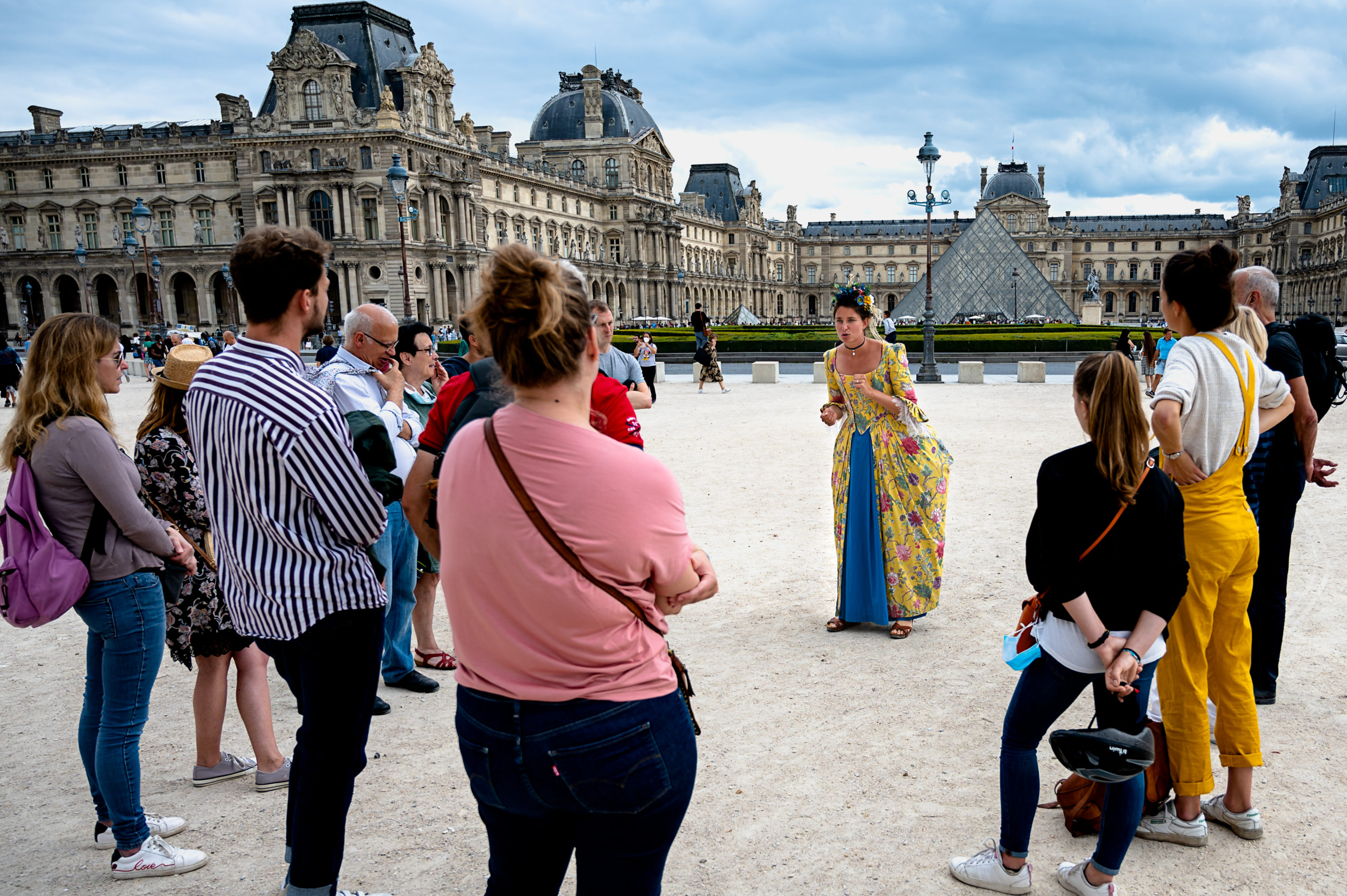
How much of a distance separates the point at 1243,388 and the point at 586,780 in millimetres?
2447

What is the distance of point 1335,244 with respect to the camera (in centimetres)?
7594

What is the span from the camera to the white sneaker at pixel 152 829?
302 cm

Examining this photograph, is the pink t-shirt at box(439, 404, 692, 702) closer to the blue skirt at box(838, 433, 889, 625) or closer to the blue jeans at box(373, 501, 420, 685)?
the blue jeans at box(373, 501, 420, 685)

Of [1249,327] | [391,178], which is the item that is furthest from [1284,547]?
[391,178]

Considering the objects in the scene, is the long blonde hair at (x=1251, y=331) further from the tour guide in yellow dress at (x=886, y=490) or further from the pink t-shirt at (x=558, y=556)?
the pink t-shirt at (x=558, y=556)

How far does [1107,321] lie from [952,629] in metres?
98.1

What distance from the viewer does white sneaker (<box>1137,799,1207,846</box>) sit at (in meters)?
2.90

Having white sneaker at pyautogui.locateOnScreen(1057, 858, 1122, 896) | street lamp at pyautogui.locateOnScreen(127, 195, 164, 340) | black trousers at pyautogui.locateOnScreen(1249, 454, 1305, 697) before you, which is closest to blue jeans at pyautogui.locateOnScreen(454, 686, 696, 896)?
white sneaker at pyautogui.locateOnScreen(1057, 858, 1122, 896)

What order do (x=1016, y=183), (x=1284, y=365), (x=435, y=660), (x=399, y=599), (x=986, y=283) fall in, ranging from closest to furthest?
(x=1284, y=365), (x=399, y=599), (x=435, y=660), (x=986, y=283), (x=1016, y=183)

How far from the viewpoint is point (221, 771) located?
3.49 m

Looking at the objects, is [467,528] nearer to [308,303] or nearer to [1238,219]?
[308,303]

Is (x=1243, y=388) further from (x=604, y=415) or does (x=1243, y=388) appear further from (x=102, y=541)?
(x=102, y=541)

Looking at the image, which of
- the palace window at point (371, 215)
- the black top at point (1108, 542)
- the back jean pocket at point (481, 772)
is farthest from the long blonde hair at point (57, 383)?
the palace window at point (371, 215)

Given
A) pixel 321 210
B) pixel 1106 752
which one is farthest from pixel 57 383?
pixel 321 210
